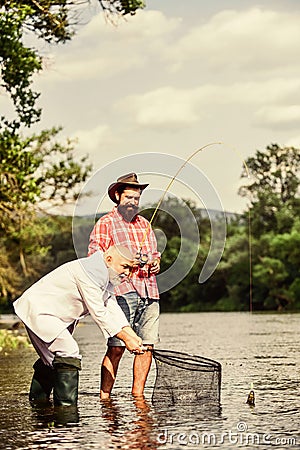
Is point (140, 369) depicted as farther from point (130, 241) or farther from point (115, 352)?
point (130, 241)

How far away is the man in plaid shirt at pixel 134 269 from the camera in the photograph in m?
9.77

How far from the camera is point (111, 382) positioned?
10.0 meters

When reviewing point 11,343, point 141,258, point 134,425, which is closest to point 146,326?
point 141,258

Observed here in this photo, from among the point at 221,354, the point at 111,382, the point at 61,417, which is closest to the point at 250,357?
the point at 221,354

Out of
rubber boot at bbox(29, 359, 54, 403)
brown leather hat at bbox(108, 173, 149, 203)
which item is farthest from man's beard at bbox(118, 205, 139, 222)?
rubber boot at bbox(29, 359, 54, 403)

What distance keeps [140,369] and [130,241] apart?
1219mm

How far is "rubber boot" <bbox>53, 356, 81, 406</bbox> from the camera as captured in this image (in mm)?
9320

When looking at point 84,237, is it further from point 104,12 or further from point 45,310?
point 104,12

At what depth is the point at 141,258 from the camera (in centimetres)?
966

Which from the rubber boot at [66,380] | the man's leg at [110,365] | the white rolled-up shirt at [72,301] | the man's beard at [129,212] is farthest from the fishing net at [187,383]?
the man's beard at [129,212]

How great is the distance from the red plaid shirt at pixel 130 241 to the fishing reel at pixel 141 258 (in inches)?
1.7

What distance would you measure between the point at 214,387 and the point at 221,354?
25.3ft

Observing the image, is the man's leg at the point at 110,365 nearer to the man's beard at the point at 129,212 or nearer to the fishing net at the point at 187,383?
the fishing net at the point at 187,383

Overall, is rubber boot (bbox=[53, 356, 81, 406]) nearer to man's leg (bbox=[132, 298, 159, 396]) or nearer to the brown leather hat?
man's leg (bbox=[132, 298, 159, 396])
